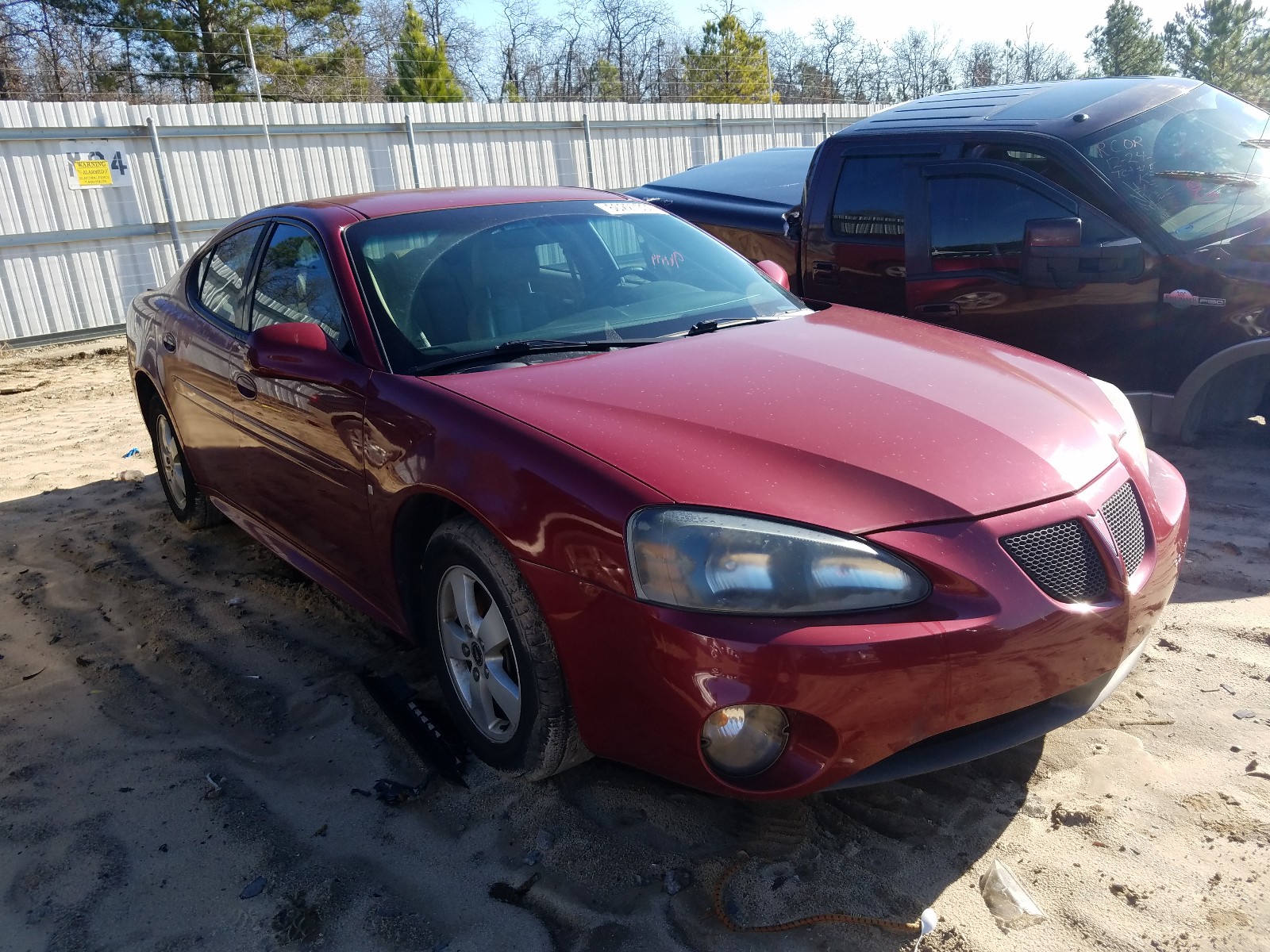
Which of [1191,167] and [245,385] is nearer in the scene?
[245,385]

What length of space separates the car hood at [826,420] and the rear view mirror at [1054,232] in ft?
5.48

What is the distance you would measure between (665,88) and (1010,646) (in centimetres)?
3372

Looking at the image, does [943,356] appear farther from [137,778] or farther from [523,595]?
[137,778]

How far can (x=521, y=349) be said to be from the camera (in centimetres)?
303

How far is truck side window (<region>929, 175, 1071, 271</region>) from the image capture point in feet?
15.9

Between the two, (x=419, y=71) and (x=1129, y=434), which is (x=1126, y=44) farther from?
(x=1129, y=434)

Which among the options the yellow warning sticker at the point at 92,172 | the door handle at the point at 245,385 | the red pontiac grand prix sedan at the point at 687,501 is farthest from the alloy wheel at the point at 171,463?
Result: the yellow warning sticker at the point at 92,172

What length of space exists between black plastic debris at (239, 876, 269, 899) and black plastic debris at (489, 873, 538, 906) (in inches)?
22.5

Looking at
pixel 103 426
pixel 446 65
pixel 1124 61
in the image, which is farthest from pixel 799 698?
pixel 1124 61

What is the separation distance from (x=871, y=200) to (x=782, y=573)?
385cm

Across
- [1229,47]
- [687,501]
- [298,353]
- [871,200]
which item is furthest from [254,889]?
[1229,47]

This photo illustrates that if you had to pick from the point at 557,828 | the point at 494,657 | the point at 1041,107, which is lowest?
the point at 557,828

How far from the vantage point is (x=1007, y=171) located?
193 inches

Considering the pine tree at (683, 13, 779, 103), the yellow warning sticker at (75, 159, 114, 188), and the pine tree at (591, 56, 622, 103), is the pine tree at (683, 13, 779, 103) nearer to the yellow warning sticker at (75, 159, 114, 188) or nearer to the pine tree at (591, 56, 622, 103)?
the pine tree at (591, 56, 622, 103)
